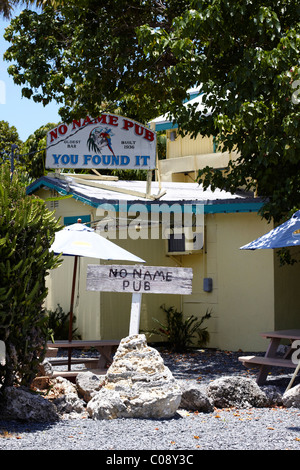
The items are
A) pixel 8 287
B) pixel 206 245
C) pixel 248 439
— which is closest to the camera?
pixel 248 439

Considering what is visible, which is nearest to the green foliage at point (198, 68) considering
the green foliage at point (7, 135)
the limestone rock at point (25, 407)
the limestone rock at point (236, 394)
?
the limestone rock at point (236, 394)

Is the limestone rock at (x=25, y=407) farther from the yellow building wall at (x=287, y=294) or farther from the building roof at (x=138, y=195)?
the yellow building wall at (x=287, y=294)

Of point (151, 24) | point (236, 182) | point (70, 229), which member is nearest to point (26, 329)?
point (70, 229)

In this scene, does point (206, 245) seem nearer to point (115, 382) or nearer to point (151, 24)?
point (151, 24)

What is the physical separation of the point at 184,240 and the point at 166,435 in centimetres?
880

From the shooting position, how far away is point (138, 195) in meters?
15.6

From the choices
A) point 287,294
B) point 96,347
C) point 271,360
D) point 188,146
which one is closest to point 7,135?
point 188,146

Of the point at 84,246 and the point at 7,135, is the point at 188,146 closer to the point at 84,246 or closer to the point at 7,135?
the point at 84,246

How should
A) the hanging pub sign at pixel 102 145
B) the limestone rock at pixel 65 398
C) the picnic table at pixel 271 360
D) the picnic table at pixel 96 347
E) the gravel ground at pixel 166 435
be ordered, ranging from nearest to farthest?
the gravel ground at pixel 166 435 < the limestone rock at pixel 65 398 < the picnic table at pixel 271 360 < the picnic table at pixel 96 347 < the hanging pub sign at pixel 102 145

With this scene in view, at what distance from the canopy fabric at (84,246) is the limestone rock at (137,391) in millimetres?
2455

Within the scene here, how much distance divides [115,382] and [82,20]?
897 centimetres

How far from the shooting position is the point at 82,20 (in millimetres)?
14070

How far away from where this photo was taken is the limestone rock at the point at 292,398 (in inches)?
316

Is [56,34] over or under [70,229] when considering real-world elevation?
over
